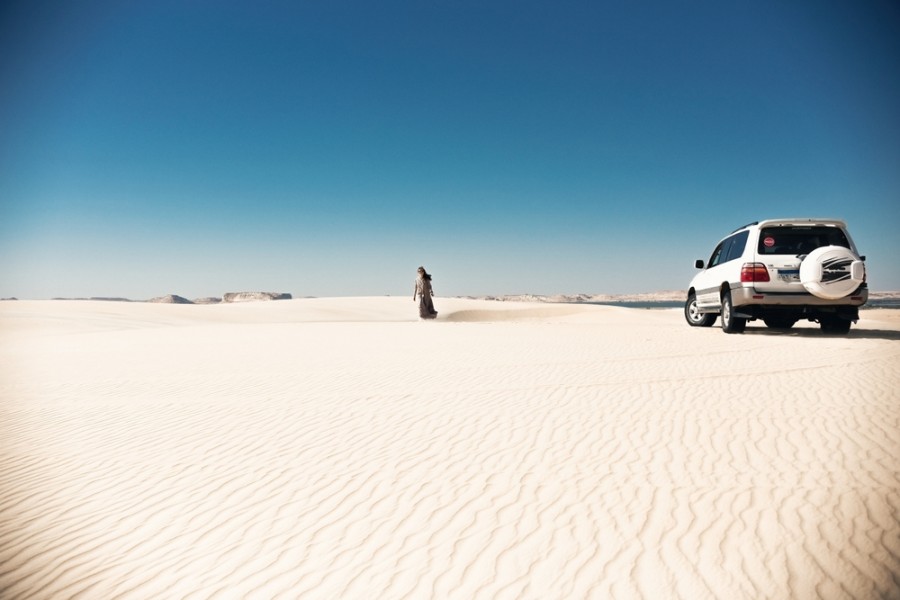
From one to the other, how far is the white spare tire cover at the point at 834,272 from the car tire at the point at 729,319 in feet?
6.78

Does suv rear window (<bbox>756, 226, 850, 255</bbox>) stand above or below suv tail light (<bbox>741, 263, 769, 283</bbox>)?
above

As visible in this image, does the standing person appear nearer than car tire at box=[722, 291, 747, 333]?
No

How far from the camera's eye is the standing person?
2142cm

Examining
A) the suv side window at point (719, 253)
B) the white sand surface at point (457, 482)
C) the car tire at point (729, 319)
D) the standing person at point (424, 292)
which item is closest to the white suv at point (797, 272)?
the car tire at point (729, 319)

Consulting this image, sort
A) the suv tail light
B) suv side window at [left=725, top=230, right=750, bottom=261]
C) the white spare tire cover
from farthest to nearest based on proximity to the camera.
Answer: suv side window at [left=725, top=230, right=750, bottom=261], the suv tail light, the white spare tire cover

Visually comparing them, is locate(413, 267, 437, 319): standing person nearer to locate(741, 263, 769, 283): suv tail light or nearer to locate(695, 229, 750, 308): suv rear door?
locate(695, 229, 750, 308): suv rear door

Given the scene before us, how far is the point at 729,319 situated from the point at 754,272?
73.7 inches

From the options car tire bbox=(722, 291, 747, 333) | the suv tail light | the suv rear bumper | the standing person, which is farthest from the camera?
the standing person

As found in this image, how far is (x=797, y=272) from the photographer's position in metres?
11.1

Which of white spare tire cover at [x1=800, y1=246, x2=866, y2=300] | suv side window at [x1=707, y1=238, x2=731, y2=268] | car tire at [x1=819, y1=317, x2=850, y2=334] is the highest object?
suv side window at [x1=707, y1=238, x2=731, y2=268]

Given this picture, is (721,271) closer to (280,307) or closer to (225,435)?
(225,435)

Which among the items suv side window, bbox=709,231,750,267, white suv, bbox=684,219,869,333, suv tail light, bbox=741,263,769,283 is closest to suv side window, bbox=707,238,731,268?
suv side window, bbox=709,231,750,267

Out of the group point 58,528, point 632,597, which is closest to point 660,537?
point 632,597

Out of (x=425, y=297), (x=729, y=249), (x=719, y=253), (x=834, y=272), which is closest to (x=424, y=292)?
(x=425, y=297)
